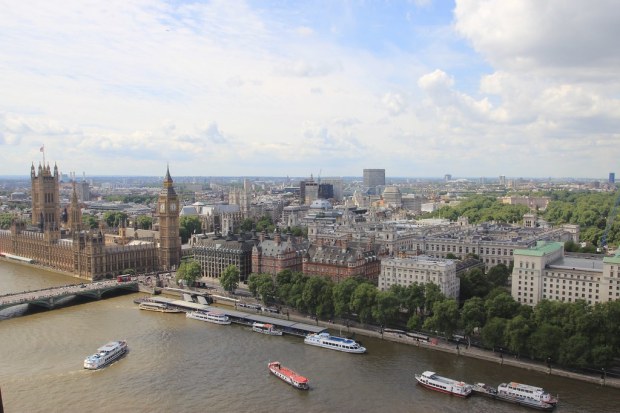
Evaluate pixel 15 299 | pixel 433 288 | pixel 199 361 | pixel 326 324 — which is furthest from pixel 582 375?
pixel 15 299

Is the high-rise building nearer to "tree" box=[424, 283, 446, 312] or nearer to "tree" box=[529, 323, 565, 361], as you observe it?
"tree" box=[424, 283, 446, 312]

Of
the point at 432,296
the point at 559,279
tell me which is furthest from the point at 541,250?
the point at 432,296

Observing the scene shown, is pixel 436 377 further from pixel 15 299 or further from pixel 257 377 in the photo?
pixel 15 299

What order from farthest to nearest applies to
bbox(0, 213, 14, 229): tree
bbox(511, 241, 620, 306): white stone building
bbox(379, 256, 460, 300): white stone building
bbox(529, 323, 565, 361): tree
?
bbox(0, 213, 14, 229): tree < bbox(379, 256, 460, 300): white stone building < bbox(511, 241, 620, 306): white stone building < bbox(529, 323, 565, 361): tree

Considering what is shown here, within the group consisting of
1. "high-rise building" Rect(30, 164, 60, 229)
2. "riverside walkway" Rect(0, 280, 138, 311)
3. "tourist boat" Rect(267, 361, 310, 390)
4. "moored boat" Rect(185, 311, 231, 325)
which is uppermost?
"high-rise building" Rect(30, 164, 60, 229)

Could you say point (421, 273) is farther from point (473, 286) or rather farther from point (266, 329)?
point (266, 329)

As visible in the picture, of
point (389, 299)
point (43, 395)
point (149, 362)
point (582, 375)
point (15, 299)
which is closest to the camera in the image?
point (43, 395)

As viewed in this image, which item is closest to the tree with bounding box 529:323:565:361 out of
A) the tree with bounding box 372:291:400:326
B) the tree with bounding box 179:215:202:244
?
the tree with bounding box 372:291:400:326
